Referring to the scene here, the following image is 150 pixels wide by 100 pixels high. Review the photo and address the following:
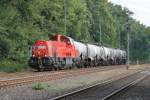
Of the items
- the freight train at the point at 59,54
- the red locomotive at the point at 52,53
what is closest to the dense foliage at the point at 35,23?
the red locomotive at the point at 52,53

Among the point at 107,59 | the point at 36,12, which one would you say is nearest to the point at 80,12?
the point at 107,59

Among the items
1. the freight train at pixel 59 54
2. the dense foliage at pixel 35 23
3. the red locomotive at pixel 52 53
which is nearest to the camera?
the red locomotive at pixel 52 53

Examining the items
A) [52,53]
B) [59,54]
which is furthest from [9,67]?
[59,54]

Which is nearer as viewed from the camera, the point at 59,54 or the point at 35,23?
the point at 59,54

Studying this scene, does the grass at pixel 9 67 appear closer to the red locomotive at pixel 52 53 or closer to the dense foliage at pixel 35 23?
the dense foliage at pixel 35 23

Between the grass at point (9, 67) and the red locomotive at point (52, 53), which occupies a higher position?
the red locomotive at point (52, 53)

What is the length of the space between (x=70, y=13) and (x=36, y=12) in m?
20.8

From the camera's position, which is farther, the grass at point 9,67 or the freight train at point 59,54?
the freight train at point 59,54

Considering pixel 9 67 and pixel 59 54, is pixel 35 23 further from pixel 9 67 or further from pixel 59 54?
pixel 9 67

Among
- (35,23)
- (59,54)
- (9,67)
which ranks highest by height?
(35,23)

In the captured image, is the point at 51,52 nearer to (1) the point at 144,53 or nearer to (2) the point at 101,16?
(2) the point at 101,16

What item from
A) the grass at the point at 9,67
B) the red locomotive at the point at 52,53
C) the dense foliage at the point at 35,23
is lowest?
the grass at the point at 9,67

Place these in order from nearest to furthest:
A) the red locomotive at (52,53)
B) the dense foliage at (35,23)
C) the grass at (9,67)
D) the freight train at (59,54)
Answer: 1. the grass at (9,67)
2. the red locomotive at (52,53)
3. the freight train at (59,54)
4. the dense foliage at (35,23)

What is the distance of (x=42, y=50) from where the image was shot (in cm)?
4172
